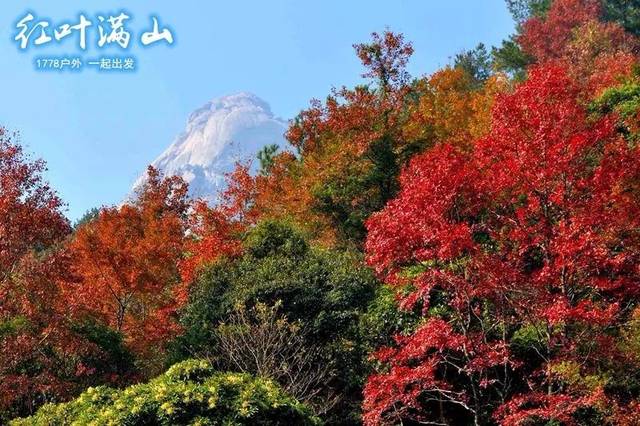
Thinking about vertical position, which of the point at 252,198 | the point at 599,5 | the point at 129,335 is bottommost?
the point at 129,335

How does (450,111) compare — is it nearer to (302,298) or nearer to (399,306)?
(302,298)

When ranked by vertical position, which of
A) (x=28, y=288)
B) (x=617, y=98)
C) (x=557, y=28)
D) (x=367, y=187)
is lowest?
(x=28, y=288)

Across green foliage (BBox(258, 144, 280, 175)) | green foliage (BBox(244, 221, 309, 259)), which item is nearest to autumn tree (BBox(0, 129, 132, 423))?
green foliage (BBox(244, 221, 309, 259))

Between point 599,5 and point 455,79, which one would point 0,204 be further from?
point 599,5

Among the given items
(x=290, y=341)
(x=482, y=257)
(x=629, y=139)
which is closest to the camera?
(x=482, y=257)

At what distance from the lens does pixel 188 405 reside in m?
8.28

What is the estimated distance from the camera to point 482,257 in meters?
11.8

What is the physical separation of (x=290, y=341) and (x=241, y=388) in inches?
216

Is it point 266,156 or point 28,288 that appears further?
point 266,156

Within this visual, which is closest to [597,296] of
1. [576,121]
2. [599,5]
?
[576,121]

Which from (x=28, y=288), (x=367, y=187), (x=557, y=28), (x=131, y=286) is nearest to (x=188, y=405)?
(x=28, y=288)

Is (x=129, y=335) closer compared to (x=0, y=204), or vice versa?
(x=0, y=204)

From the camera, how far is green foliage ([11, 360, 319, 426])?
26.8 feet

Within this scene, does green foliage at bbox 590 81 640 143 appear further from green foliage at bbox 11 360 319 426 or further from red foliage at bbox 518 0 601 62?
red foliage at bbox 518 0 601 62
